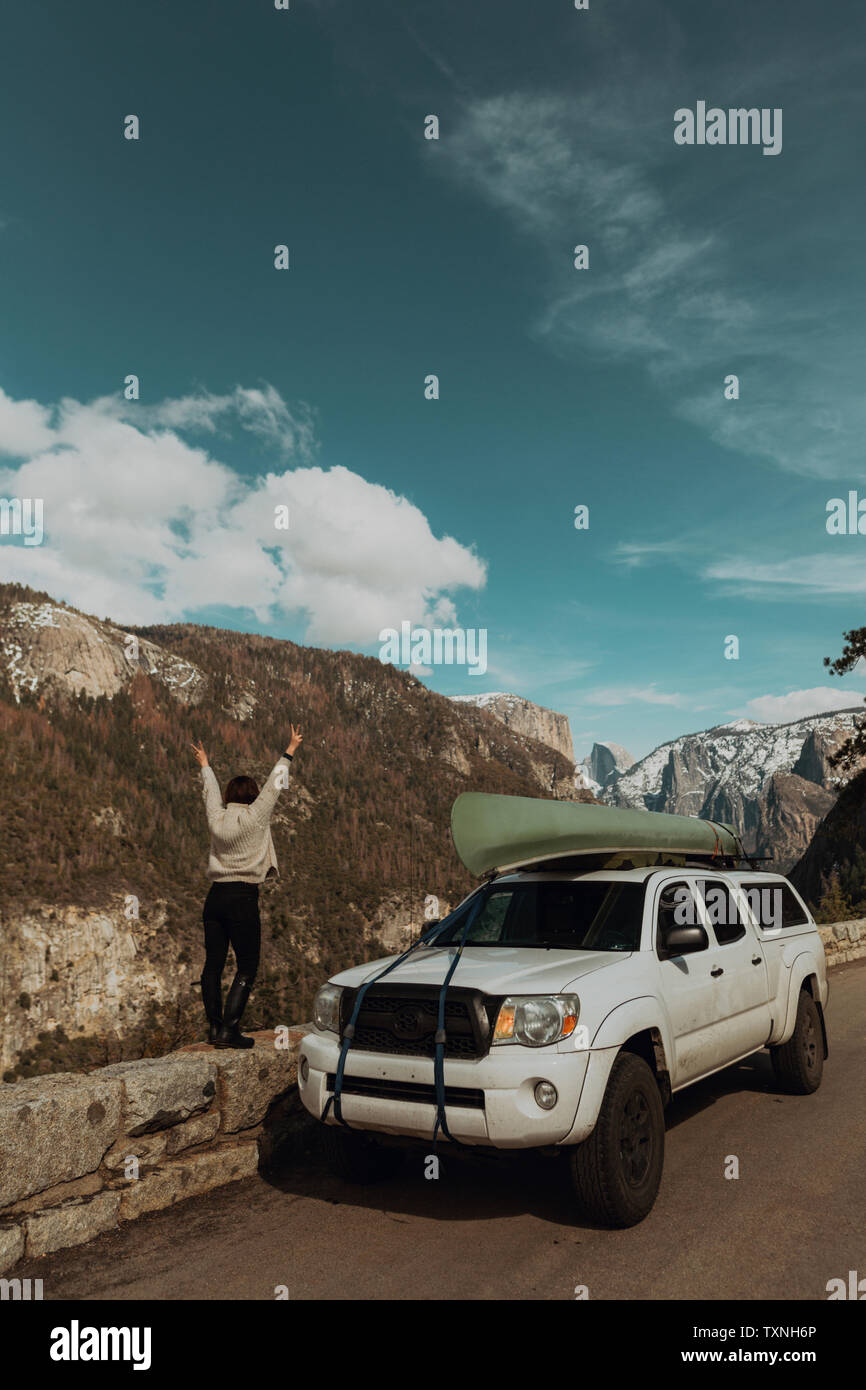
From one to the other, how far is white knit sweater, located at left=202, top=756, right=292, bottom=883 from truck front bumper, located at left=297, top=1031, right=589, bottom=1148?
184 centimetres

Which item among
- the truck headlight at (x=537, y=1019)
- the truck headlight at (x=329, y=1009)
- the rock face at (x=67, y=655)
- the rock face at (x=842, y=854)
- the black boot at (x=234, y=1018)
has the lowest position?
the rock face at (x=842, y=854)

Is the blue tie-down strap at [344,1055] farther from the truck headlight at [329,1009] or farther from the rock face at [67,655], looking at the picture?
the rock face at [67,655]

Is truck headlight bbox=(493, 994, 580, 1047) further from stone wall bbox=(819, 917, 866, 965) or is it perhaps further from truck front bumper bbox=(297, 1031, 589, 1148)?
stone wall bbox=(819, 917, 866, 965)

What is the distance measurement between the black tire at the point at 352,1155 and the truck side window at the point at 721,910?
283 centimetres

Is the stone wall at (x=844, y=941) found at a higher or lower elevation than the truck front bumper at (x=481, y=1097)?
lower

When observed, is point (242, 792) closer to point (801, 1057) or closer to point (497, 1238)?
point (497, 1238)

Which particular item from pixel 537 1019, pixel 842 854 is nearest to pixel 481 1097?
pixel 537 1019

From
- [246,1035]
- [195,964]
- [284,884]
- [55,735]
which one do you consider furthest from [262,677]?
[246,1035]

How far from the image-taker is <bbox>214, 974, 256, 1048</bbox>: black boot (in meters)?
5.64

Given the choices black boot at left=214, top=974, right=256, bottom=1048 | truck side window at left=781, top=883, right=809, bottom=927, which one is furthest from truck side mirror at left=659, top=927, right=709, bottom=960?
black boot at left=214, top=974, right=256, bottom=1048

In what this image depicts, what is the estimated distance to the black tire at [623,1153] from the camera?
13.4ft

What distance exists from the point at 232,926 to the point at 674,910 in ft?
10.1

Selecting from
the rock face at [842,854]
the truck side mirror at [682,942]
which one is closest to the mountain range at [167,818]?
the rock face at [842,854]
